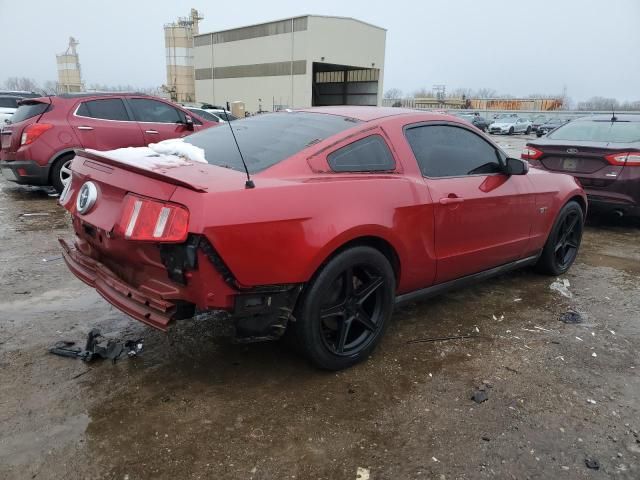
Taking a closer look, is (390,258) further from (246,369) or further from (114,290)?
(114,290)

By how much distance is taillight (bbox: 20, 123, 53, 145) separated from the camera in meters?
7.26

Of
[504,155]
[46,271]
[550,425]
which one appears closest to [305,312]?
[550,425]

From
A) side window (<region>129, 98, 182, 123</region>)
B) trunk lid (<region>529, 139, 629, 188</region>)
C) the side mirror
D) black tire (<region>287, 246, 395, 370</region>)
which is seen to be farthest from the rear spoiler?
trunk lid (<region>529, 139, 629, 188</region>)

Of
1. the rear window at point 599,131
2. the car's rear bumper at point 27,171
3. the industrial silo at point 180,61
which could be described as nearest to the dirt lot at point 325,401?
the rear window at point 599,131

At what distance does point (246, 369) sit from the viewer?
117 inches

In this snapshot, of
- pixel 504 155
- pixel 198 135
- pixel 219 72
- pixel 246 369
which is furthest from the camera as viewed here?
pixel 219 72

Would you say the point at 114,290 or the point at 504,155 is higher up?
the point at 504,155

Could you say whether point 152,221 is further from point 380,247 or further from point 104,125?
point 104,125

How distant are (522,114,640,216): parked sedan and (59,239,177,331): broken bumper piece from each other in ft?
19.5

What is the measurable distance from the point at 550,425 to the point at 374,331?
1.07 metres

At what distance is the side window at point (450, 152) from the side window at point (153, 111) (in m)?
6.03

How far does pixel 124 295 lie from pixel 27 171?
580cm

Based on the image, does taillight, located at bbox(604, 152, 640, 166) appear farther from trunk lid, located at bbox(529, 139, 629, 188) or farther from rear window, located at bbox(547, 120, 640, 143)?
rear window, located at bbox(547, 120, 640, 143)

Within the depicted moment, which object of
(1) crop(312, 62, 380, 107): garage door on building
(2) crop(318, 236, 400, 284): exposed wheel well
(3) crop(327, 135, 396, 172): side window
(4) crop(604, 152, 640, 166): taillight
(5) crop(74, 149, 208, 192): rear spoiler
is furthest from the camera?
(1) crop(312, 62, 380, 107): garage door on building
